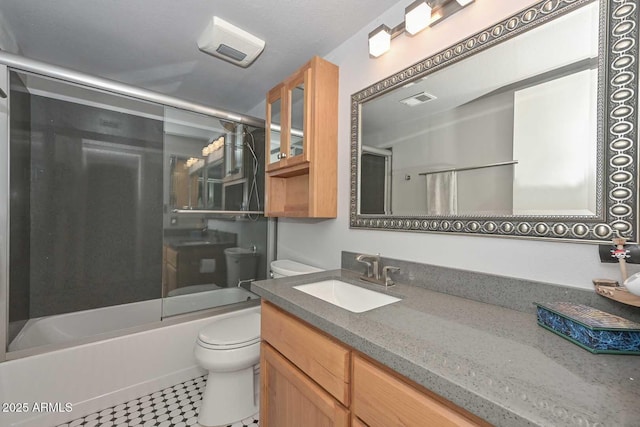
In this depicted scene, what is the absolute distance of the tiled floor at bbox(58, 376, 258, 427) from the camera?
1.37m

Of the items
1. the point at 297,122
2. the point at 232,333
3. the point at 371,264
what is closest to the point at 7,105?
the point at 297,122

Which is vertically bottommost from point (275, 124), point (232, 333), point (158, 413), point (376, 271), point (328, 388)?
point (158, 413)

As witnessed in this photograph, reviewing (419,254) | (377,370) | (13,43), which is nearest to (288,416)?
(377,370)

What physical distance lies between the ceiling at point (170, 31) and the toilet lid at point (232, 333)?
1.75 m

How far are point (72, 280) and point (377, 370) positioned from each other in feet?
8.25

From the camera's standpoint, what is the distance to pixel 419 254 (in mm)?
1170

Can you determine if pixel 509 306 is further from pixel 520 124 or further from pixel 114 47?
pixel 114 47

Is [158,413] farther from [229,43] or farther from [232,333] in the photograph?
[229,43]

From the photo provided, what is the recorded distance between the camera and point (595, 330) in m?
0.56

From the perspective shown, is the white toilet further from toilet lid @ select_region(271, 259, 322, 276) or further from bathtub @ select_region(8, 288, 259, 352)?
bathtub @ select_region(8, 288, 259, 352)

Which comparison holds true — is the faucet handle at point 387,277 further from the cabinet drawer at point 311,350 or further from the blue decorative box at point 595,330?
the blue decorative box at point 595,330

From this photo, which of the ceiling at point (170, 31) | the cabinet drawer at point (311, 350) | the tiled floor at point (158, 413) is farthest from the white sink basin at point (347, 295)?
the ceiling at point (170, 31)

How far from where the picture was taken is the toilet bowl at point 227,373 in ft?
4.48

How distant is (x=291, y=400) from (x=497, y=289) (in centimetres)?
82
